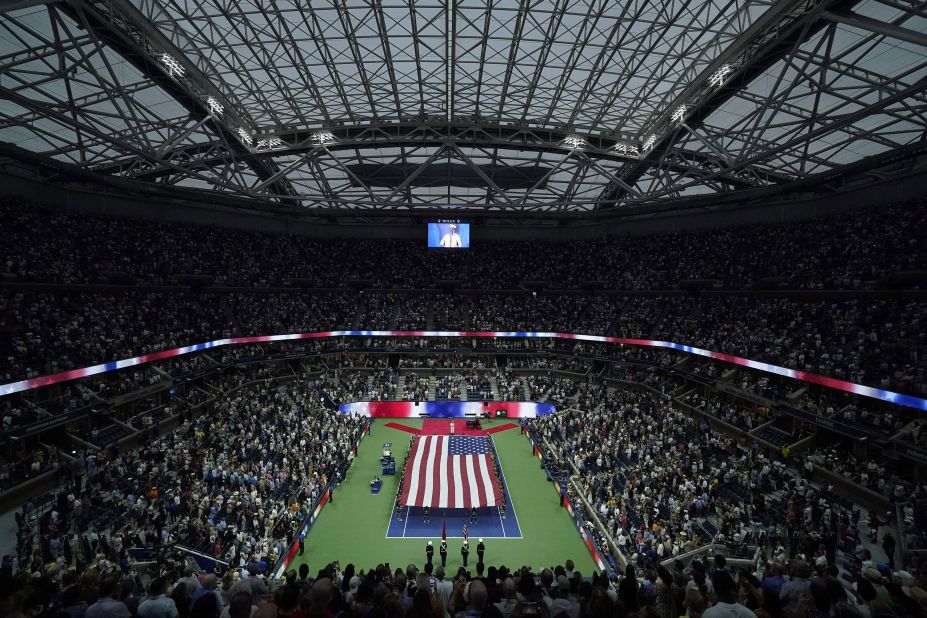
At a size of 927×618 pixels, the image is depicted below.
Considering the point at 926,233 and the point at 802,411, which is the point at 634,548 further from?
the point at 926,233

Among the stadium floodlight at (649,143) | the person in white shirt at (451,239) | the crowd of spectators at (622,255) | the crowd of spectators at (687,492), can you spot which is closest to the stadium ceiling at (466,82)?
the stadium floodlight at (649,143)

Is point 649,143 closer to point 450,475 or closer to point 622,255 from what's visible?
point 622,255

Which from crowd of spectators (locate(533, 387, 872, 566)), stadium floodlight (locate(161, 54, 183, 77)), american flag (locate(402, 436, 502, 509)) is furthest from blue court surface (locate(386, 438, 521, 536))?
stadium floodlight (locate(161, 54, 183, 77))

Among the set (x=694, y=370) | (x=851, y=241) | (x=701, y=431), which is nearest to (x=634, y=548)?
(x=701, y=431)

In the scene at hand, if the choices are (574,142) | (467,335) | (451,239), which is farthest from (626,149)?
(467,335)

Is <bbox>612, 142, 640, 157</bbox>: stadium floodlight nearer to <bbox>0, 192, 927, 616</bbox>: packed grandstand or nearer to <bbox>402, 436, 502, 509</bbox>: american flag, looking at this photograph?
<bbox>0, 192, 927, 616</bbox>: packed grandstand
